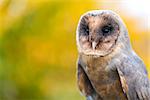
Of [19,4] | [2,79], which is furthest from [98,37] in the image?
[19,4]

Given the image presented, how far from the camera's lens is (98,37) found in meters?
2.37

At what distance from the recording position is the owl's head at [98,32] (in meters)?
2.37

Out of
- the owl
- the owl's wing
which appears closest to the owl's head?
the owl

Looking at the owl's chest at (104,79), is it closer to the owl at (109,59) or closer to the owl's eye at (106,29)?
the owl at (109,59)

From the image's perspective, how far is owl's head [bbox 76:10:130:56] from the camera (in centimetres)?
237

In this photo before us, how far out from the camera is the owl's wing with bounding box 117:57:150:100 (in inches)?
96.4

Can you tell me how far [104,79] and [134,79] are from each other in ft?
0.45

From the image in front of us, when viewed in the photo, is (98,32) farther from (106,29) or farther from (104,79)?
(104,79)

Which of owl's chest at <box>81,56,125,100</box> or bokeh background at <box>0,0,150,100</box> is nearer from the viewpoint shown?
owl's chest at <box>81,56,125,100</box>

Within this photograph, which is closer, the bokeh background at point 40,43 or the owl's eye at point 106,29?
the owl's eye at point 106,29

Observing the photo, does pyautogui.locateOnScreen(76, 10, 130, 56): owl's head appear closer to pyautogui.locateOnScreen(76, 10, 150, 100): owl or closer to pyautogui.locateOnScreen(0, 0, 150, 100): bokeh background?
pyautogui.locateOnScreen(76, 10, 150, 100): owl

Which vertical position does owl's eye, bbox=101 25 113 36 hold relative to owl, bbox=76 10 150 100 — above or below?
above

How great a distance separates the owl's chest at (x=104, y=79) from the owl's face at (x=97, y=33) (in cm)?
6

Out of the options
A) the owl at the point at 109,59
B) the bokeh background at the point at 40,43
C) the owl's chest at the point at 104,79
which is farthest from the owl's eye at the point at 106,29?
the bokeh background at the point at 40,43
